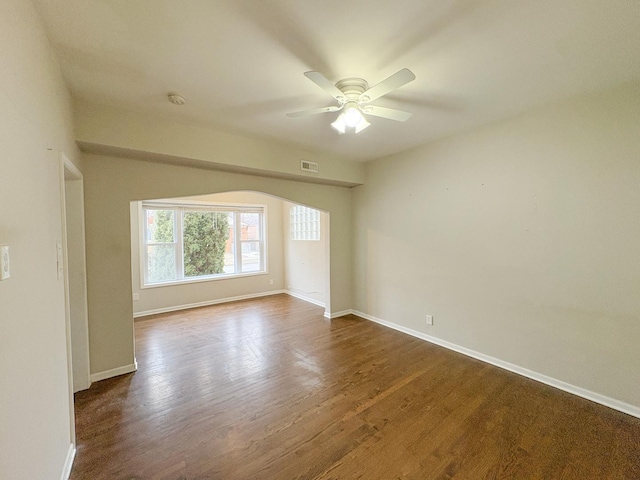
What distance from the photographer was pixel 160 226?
16.7ft

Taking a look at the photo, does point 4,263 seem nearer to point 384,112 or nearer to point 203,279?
point 384,112

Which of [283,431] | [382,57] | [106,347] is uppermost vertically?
[382,57]

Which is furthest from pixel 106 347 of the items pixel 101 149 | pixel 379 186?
pixel 379 186

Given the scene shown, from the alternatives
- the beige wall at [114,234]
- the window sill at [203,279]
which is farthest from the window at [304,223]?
the beige wall at [114,234]

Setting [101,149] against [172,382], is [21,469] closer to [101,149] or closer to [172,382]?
[172,382]

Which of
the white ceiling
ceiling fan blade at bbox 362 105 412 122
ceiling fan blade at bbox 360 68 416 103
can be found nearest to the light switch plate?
the white ceiling

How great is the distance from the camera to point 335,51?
1.74 meters

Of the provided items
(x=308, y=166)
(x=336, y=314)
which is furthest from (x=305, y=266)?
(x=308, y=166)

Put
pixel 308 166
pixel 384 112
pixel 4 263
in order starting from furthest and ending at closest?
pixel 308 166, pixel 384 112, pixel 4 263

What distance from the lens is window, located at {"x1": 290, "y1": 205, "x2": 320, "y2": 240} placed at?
5547mm

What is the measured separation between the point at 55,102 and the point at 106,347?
7.44 ft

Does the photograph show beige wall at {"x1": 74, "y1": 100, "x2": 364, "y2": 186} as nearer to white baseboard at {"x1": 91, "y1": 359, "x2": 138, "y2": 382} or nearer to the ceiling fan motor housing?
the ceiling fan motor housing

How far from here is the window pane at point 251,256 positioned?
6117mm

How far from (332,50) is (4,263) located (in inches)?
76.4
